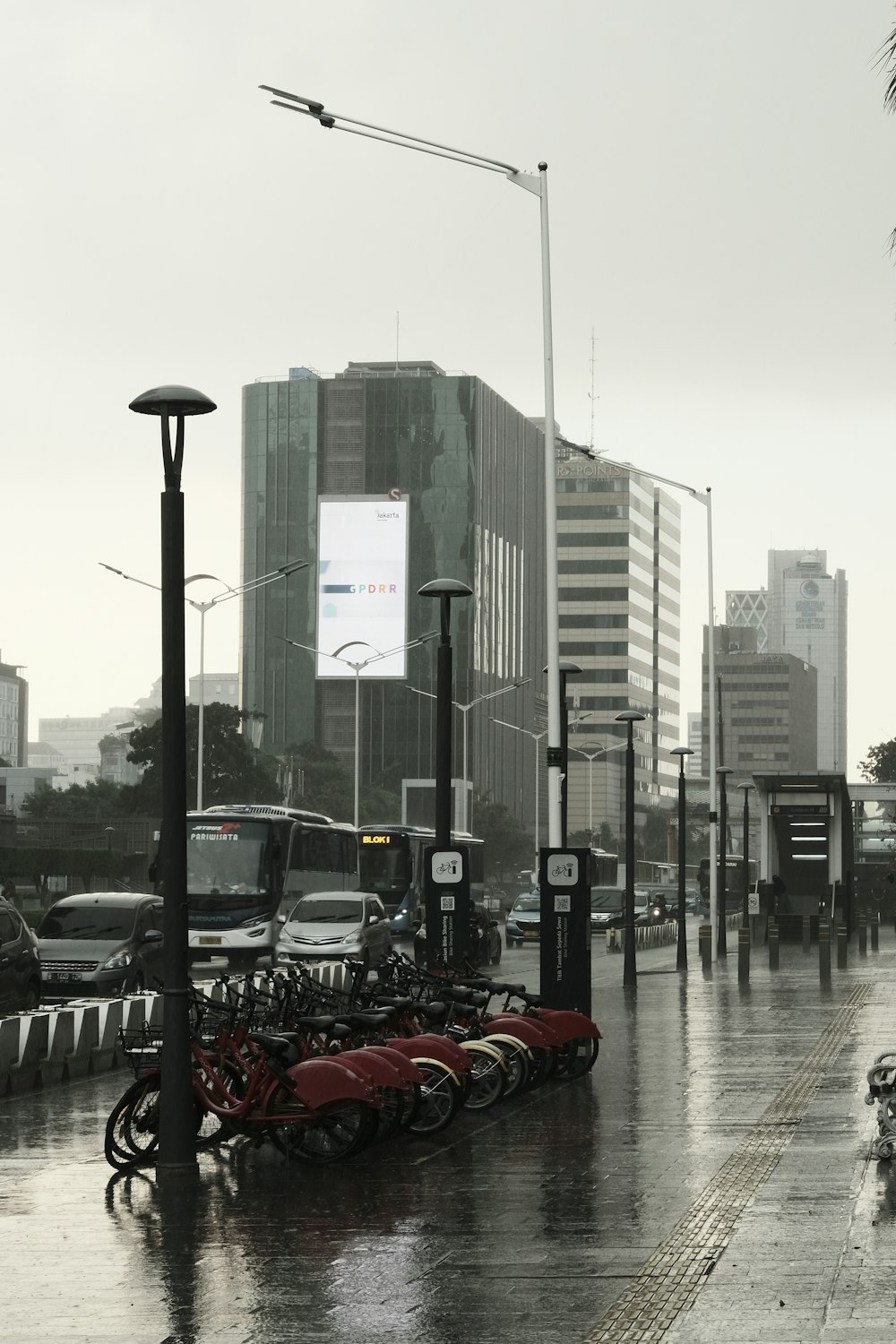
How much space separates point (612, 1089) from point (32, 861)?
195 feet

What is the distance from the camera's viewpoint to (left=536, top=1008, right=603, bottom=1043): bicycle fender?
54.7ft

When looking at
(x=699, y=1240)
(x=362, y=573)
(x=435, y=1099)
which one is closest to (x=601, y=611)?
(x=362, y=573)

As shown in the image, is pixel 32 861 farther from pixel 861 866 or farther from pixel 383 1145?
pixel 383 1145

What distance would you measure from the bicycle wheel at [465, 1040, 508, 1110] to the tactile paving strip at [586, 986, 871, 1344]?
78.2 inches

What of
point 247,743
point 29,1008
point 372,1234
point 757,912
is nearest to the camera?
point 372,1234

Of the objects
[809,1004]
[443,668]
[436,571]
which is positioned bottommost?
[809,1004]

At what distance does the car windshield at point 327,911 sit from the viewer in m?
35.7

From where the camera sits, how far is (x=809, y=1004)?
26.7 metres

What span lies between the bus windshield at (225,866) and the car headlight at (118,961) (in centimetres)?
1489

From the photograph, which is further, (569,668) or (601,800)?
(601,800)

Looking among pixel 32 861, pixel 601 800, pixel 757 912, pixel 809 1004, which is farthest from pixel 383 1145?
pixel 601 800

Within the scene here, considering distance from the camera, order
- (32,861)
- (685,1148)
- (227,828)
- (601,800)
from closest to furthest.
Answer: (685,1148), (227,828), (32,861), (601,800)

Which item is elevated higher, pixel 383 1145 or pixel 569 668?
pixel 569 668

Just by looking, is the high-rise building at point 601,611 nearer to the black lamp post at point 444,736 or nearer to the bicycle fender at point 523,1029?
the black lamp post at point 444,736
